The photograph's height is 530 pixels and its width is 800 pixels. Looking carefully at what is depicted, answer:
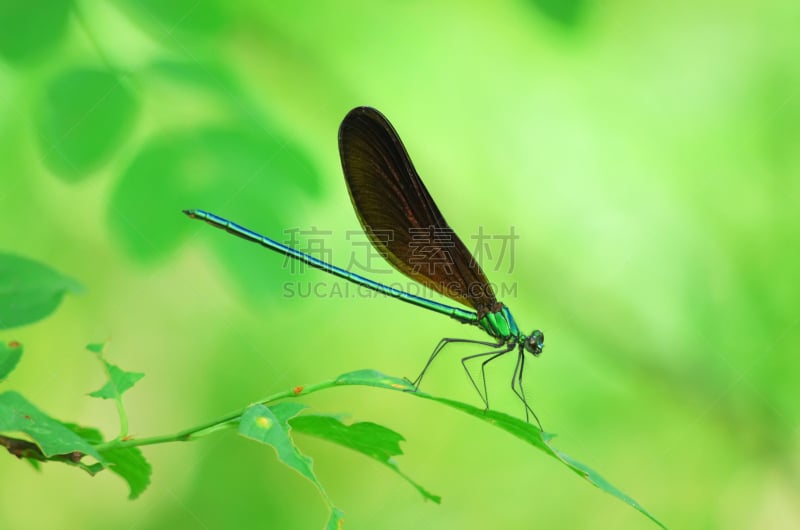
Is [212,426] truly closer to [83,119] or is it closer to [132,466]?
[132,466]

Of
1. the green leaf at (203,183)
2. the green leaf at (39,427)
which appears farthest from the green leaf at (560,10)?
the green leaf at (39,427)

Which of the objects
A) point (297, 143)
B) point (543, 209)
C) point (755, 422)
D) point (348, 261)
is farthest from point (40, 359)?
point (755, 422)

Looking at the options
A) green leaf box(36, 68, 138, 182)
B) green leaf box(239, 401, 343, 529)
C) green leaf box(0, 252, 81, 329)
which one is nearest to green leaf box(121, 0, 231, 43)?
green leaf box(36, 68, 138, 182)

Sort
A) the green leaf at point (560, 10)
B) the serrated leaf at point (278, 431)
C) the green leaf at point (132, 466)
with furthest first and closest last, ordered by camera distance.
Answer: the green leaf at point (560, 10) → the green leaf at point (132, 466) → the serrated leaf at point (278, 431)

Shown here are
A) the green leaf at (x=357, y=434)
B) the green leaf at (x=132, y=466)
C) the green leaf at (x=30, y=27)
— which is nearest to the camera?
the green leaf at (x=357, y=434)

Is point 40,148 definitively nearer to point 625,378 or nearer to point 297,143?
point 297,143

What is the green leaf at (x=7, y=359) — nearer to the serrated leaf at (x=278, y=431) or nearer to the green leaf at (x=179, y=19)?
the serrated leaf at (x=278, y=431)

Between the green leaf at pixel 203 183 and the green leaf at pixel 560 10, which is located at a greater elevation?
the green leaf at pixel 560 10
